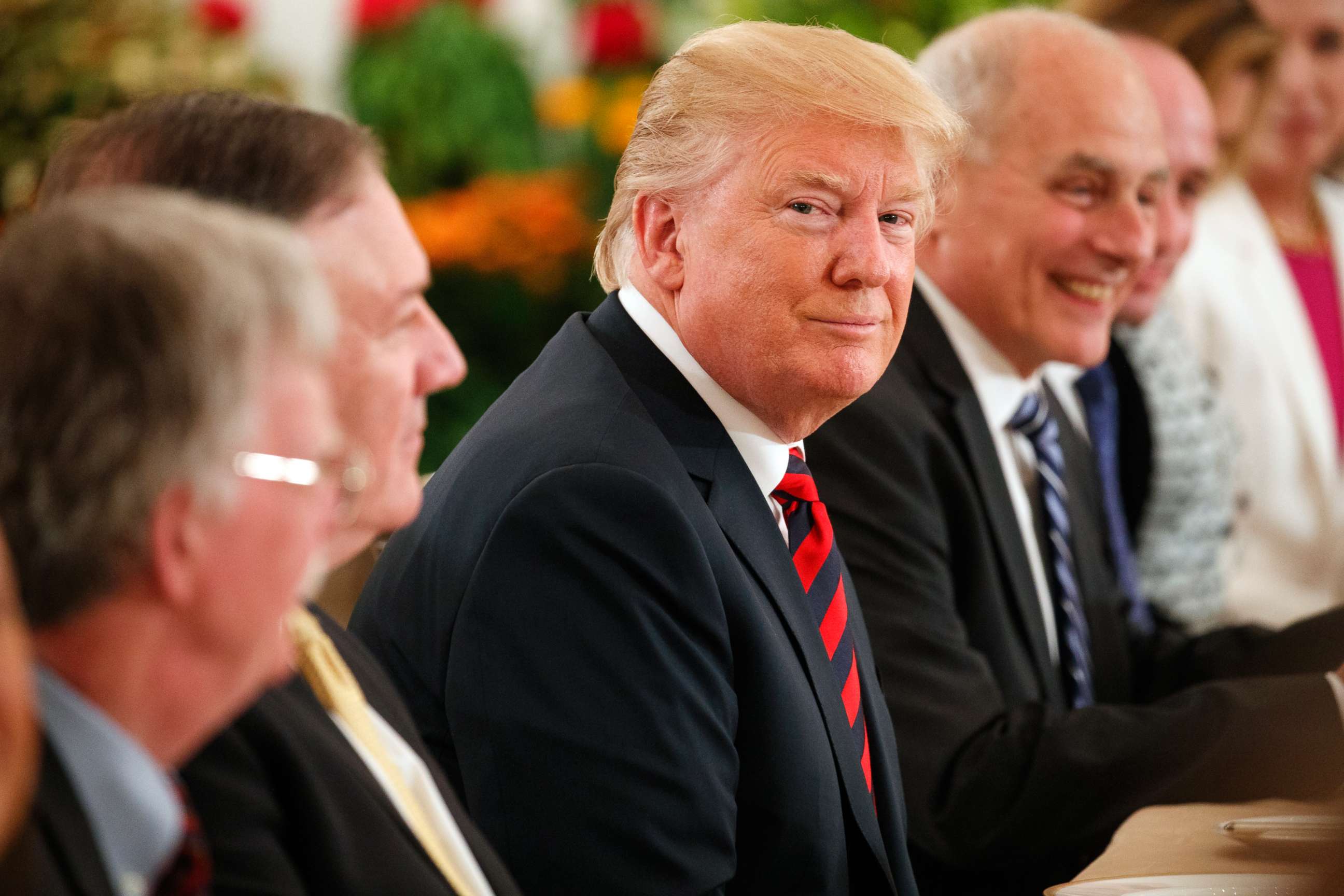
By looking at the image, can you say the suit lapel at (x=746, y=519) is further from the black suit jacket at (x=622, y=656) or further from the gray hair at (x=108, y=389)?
the gray hair at (x=108, y=389)

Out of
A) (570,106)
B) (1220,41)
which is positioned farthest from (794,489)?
(570,106)

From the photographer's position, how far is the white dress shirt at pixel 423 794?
1.20m

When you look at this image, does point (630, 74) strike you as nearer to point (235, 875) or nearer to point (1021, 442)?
point (1021, 442)

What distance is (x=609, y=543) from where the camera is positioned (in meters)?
1.47

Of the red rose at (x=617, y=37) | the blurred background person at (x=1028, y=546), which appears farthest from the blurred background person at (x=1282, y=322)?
the red rose at (x=617, y=37)

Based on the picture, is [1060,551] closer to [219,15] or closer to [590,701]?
[590,701]

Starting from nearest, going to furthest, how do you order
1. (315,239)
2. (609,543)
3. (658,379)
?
(315,239), (609,543), (658,379)

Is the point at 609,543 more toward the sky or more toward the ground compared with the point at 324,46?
more toward the sky

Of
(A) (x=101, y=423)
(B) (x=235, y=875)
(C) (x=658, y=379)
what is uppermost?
(A) (x=101, y=423)

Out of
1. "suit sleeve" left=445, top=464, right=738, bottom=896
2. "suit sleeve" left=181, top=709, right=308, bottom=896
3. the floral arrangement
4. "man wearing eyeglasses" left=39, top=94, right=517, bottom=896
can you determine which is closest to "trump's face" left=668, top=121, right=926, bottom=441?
"suit sleeve" left=445, top=464, right=738, bottom=896

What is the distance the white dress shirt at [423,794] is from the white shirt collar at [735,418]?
579 mm

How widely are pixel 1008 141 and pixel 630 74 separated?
3.04 m

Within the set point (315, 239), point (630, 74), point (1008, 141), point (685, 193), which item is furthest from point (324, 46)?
point (315, 239)

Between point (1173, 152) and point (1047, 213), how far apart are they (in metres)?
0.77
